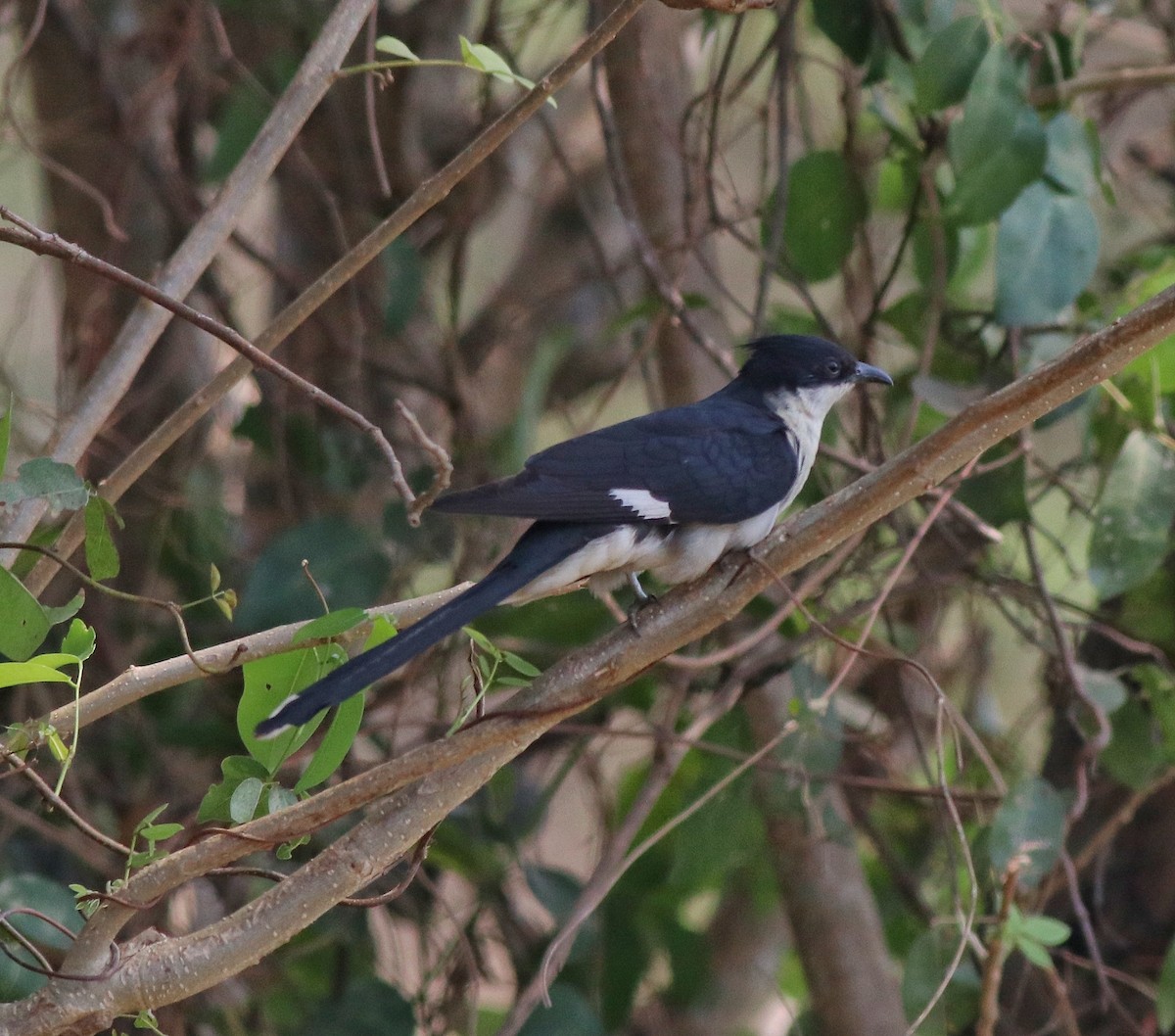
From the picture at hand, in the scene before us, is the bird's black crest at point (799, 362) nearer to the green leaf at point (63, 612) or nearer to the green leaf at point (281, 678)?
the green leaf at point (281, 678)

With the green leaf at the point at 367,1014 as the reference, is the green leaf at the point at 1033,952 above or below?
above

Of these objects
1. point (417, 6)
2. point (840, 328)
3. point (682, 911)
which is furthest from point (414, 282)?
point (682, 911)

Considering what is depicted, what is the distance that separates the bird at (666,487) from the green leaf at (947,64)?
0.48 meters

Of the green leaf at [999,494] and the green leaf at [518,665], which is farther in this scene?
the green leaf at [999,494]

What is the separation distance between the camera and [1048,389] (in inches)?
60.4

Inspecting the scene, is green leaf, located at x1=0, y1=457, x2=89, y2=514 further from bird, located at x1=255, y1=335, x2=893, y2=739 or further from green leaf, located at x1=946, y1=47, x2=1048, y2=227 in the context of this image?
green leaf, located at x1=946, y1=47, x2=1048, y2=227

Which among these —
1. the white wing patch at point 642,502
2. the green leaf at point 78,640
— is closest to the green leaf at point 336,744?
the green leaf at point 78,640

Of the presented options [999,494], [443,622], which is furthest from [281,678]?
[999,494]

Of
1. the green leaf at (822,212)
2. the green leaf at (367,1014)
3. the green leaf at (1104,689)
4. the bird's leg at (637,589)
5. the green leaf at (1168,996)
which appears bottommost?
the green leaf at (367,1014)

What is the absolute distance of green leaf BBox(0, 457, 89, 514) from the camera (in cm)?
160

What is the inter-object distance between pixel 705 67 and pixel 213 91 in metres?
1.96

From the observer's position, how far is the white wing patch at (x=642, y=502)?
2.17m

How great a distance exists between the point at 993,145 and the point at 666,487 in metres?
0.87

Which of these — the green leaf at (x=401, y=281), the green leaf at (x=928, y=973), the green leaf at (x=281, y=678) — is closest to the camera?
the green leaf at (x=281, y=678)
